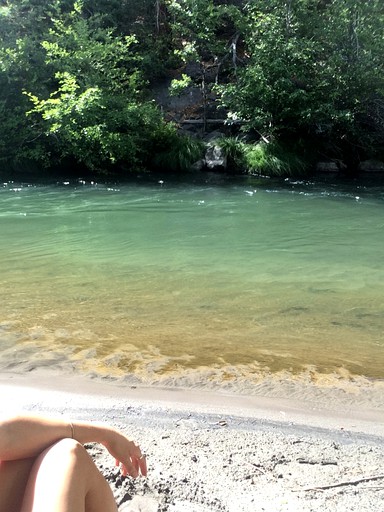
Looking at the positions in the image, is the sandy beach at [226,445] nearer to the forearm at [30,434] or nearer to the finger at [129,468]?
the finger at [129,468]

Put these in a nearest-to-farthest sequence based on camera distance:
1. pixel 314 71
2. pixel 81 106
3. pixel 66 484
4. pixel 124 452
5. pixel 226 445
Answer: pixel 66 484 → pixel 124 452 → pixel 226 445 → pixel 81 106 → pixel 314 71

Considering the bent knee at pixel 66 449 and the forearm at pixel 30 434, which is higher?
the forearm at pixel 30 434

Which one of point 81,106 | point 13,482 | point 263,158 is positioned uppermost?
point 81,106

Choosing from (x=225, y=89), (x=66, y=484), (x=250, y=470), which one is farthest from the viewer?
(x=225, y=89)

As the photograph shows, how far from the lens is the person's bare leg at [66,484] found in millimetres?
1702

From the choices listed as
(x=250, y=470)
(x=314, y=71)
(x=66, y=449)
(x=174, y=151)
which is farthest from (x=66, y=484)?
(x=314, y=71)

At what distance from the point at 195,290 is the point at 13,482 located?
446 cm

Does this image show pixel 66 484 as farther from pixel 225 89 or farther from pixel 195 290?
pixel 225 89

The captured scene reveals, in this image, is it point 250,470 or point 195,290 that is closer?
point 250,470

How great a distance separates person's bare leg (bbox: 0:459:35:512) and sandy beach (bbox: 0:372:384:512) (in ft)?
2.62

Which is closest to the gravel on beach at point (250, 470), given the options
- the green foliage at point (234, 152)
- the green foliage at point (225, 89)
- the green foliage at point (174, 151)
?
the green foliage at point (225, 89)

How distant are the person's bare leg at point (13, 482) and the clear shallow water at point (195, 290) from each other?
2183 millimetres

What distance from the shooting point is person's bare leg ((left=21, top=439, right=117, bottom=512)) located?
1702 mm

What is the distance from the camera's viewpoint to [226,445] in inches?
119
